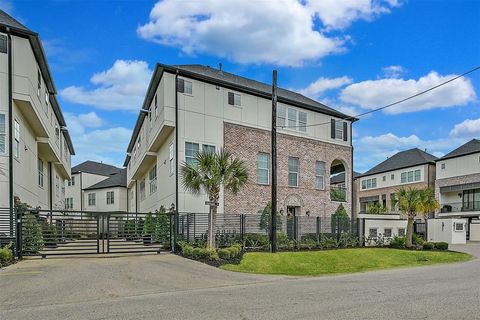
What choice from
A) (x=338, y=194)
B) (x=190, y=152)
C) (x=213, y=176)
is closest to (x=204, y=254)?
(x=213, y=176)

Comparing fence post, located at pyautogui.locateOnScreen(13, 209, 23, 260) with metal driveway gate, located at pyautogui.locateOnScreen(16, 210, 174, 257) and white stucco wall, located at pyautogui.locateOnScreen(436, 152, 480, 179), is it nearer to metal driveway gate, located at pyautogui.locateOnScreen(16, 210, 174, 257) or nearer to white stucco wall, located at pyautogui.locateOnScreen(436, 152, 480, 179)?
metal driveway gate, located at pyautogui.locateOnScreen(16, 210, 174, 257)

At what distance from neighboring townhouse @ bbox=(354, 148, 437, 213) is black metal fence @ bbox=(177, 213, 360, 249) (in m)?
24.0

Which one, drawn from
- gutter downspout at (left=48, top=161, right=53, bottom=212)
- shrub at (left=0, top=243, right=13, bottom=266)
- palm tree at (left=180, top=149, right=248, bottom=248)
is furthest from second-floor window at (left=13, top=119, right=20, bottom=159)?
gutter downspout at (left=48, top=161, right=53, bottom=212)

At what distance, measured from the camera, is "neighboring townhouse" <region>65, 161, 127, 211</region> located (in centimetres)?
4825

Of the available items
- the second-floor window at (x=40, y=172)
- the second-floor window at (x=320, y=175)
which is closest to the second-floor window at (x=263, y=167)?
the second-floor window at (x=320, y=175)

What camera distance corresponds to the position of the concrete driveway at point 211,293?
7.59 m

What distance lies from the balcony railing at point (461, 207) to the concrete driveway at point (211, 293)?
113ft

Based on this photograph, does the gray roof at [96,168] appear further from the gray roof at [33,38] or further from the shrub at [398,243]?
the shrub at [398,243]

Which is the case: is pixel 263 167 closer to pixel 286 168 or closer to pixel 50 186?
pixel 286 168

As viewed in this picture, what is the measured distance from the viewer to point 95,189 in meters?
50.5

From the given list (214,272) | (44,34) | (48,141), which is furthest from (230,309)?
(48,141)

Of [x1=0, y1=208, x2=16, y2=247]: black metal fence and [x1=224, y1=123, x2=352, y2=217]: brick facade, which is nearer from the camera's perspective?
[x1=0, y1=208, x2=16, y2=247]: black metal fence

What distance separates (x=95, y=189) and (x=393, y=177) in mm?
38761

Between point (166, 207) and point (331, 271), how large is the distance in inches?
471
